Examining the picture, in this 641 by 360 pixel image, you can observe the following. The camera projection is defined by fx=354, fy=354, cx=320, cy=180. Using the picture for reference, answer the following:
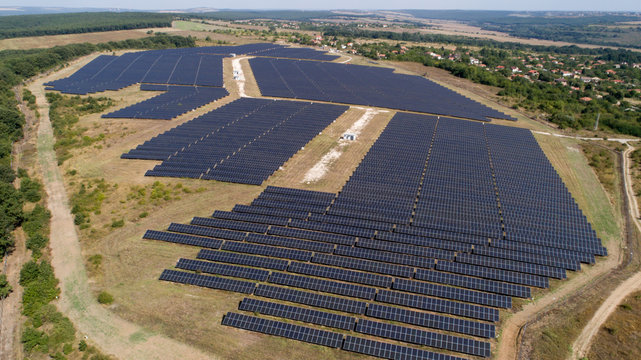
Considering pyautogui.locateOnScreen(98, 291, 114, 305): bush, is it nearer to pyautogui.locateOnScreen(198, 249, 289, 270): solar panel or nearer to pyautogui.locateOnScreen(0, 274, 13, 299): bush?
pyautogui.locateOnScreen(0, 274, 13, 299): bush

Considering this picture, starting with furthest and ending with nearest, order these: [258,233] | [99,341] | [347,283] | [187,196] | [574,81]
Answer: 1. [574,81]
2. [187,196]
3. [258,233]
4. [347,283]
5. [99,341]

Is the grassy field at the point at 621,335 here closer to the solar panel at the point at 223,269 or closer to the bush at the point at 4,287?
the solar panel at the point at 223,269

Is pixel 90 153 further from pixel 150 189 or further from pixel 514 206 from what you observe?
pixel 514 206

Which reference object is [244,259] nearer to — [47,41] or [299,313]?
[299,313]

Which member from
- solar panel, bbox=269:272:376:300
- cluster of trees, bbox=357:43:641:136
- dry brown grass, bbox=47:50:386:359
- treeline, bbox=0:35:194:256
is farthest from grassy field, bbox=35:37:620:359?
cluster of trees, bbox=357:43:641:136

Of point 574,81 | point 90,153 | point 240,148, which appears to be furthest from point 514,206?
point 574,81

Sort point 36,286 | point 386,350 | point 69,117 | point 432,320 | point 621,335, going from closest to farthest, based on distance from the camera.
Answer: point 386,350
point 621,335
point 432,320
point 36,286
point 69,117

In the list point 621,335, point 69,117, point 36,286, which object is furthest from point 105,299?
point 69,117
